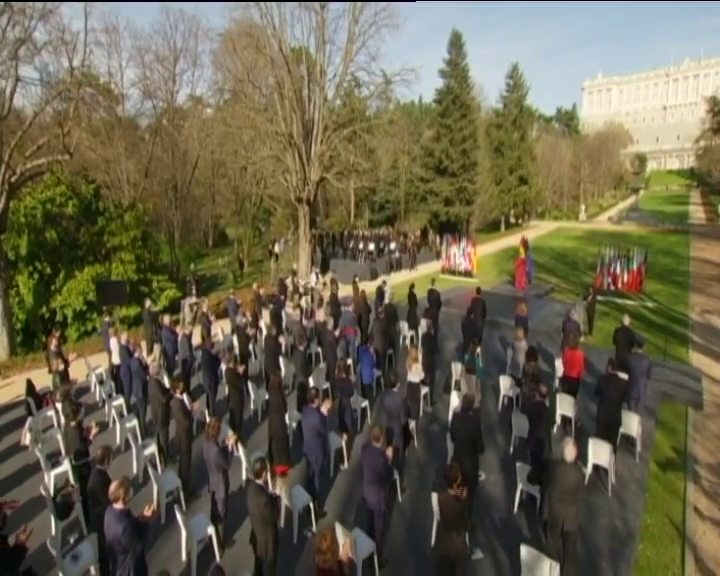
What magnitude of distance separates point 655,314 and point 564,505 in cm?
1385

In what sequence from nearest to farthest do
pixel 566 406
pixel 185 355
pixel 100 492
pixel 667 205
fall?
1. pixel 100 492
2. pixel 566 406
3. pixel 185 355
4. pixel 667 205

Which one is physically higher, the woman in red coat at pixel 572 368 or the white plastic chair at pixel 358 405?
the woman in red coat at pixel 572 368

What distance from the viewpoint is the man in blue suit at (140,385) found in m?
9.94

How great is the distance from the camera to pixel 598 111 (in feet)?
386

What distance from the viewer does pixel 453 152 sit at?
36.7m

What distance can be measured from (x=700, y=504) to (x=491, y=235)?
35.5 meters

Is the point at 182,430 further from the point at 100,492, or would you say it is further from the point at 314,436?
the point at 314,436

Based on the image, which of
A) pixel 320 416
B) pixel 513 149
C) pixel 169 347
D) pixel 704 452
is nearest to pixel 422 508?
pixel 320 416

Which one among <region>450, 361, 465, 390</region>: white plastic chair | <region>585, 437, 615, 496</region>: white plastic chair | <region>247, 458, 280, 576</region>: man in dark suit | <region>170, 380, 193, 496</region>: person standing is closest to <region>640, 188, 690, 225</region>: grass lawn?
<region>450, 361, 465, 390</region>: white plastic chair

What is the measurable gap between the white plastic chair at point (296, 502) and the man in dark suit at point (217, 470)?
73 cm

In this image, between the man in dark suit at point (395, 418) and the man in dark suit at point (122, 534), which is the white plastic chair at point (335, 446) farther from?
the man in dark suit at point (122, 534)

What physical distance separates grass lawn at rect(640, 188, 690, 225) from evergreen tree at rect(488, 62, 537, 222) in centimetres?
1218

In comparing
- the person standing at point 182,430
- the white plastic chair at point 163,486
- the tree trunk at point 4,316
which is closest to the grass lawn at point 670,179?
the tree trunk at point 4,316

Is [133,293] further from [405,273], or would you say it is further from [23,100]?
[405,273]
